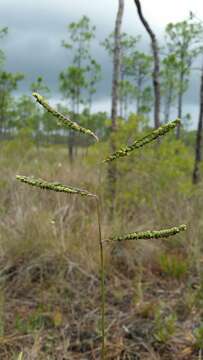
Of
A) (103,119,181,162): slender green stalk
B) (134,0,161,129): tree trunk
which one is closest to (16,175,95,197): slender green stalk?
(103,119,181,162): slender green stalk

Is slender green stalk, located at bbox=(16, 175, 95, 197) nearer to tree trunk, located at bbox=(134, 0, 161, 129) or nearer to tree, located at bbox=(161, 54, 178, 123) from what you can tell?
tree trunk, located at bbox=(134, 0, 161, 129)

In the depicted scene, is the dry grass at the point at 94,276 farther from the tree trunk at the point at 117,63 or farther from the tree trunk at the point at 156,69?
the tree trunk at the point at 156,69

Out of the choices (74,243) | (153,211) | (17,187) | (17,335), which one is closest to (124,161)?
(153,211)

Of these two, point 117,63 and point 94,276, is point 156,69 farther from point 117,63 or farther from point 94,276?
point 94,276

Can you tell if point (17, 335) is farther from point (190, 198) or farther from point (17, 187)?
point (190, 198)

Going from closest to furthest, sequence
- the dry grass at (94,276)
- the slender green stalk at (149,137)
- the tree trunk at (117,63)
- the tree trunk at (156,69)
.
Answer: the slender green stalk at (149,137)
the dry grass at (94,276)
the tree trunk at (156,69)
the tree trunk at (117,63)

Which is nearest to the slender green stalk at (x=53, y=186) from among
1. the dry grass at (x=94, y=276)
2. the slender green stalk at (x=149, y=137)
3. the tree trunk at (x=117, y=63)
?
the slender green stalk at (x=149, y=137)

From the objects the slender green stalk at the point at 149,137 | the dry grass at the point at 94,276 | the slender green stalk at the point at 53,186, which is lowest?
the dry grass at the point at 94,276

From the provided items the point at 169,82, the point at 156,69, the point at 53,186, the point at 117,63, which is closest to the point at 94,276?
the point at 53,186

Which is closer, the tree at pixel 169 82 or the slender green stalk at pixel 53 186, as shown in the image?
the slender green stalk at pixel 53 186

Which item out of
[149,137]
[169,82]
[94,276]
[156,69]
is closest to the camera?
[149,137]

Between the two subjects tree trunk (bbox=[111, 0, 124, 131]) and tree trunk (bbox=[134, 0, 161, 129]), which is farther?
tree trunk (bbox=[111, 0, 124, 131])
